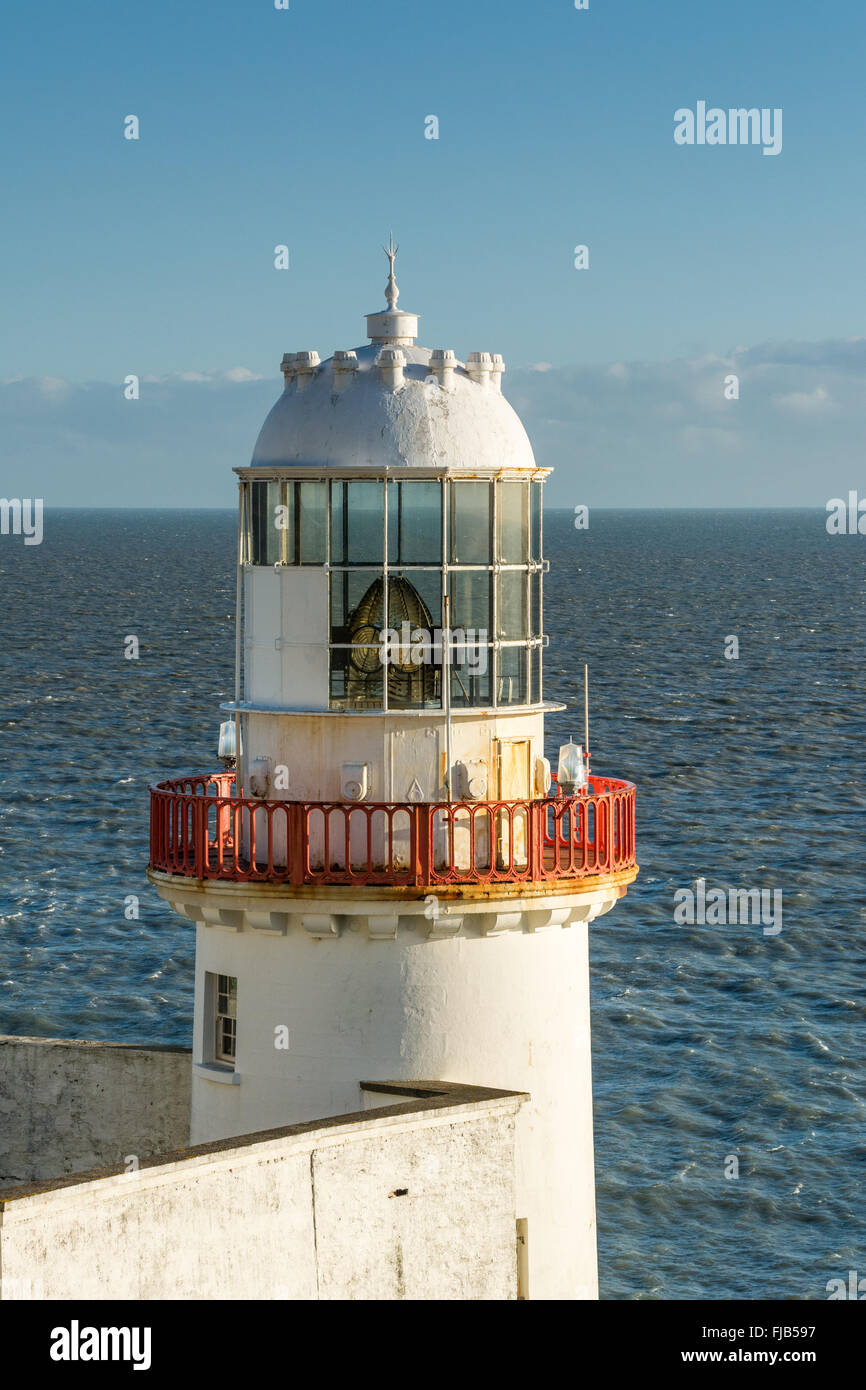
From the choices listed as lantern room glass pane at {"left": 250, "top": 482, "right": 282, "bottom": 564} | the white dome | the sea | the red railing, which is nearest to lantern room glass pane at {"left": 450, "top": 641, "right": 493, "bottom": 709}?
the red railing

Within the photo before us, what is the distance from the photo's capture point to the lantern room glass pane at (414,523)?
1828cm

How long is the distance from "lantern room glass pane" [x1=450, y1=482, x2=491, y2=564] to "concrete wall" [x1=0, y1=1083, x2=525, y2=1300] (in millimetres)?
4329

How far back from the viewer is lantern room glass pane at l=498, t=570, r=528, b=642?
18.7m

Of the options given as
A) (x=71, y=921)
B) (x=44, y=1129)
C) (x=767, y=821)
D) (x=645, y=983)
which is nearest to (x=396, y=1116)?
(x=44, y=1129)

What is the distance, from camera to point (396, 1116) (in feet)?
55.5

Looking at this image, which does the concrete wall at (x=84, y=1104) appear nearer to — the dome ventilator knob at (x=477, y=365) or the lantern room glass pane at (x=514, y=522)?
the lantern room glass pane at (x=514, y=522)

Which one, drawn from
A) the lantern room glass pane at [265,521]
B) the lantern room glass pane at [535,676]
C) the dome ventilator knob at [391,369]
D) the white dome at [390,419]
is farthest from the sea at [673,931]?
the dome ventilator knob at [391,369]

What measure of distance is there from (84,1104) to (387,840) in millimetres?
4841

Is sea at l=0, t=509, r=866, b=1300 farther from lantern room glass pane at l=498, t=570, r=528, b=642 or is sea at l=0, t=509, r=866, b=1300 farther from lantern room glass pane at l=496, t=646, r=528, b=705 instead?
lantern room glass pane at l=498, t=570, r=528, b=642

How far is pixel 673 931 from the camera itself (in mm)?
50438

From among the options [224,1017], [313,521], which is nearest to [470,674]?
[313,521]
